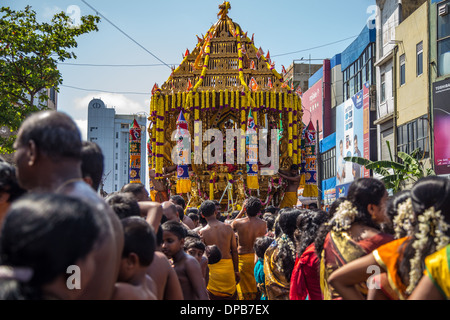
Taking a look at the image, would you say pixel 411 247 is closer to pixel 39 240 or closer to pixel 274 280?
pixel 39 240

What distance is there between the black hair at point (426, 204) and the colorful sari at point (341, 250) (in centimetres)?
52

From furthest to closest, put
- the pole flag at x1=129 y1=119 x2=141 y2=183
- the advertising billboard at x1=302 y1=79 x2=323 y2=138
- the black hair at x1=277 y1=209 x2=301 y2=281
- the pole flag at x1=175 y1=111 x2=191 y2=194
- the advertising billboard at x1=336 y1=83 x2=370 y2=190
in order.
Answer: the advertising billboard at x1=302 y1=79 x2=323 y2=138
the advertising billboard at x1=336 y1=83 x2=370 y2=190
the pole flag at x1=129 y1=119 x2=141 y2=183
the pole flag at x1=175 y1=111 x2=191 y2=194
the black hair at x1=277 y1=209 x2=301 y2=281

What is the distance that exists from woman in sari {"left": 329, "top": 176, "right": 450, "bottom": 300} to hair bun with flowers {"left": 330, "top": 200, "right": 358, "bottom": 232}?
46cm

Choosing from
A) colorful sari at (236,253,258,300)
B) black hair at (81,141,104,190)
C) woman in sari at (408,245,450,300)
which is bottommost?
colorful sari at (236,253,258,300)

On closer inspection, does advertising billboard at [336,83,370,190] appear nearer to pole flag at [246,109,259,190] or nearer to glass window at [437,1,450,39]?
glass window at [437,1,450,39]

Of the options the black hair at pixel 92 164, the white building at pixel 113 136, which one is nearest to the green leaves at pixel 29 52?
the black hair at pixel 92 164

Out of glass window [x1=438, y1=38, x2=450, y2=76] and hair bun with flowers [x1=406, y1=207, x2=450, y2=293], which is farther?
glass window [x1=438, y1=38, x2=450, y2=76]

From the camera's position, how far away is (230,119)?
20.4 m

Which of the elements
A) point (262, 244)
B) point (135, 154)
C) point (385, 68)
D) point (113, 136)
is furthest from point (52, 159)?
point (113, 136)

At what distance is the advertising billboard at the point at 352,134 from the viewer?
2833 centimetres

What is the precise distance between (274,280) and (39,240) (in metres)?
4.24

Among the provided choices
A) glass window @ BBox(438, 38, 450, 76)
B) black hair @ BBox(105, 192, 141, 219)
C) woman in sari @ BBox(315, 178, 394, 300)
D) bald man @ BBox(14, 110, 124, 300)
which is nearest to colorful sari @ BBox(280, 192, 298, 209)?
glass window @ BBox(438, 38, 450, 76)

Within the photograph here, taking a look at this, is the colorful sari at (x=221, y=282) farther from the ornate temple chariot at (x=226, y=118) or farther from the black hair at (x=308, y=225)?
the ornate temple chariot at (x=226, y=118)

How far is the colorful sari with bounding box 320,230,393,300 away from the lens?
3.55 m
